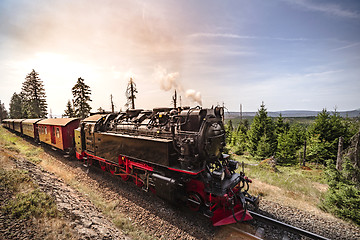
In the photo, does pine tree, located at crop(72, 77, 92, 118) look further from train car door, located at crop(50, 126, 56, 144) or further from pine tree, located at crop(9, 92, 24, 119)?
pine tree, located at crop(9, 92, 24, 119)

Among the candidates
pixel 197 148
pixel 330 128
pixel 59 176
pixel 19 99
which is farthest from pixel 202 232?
pixel 19 99

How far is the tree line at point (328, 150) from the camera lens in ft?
19.3

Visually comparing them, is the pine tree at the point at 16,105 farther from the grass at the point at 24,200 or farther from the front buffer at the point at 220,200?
the front buffer at the point at 220,200

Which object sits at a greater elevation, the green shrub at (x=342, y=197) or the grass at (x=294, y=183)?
the green shrub at (x=342, y=197)

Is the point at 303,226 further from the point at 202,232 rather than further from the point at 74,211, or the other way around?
the point at 74,211

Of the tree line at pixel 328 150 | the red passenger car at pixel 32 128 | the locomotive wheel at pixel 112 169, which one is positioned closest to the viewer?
the tree line at pixel 328 150

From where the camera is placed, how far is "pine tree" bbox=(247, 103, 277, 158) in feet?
51.2

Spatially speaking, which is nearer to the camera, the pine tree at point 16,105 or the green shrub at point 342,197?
the green shrub at point 342,197

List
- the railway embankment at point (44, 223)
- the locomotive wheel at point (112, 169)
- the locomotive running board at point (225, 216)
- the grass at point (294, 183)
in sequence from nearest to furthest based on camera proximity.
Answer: the railway embankment at point (44, 223), the locomotive running board at point (225, 216), the grass at point (294, 183), the locomotive wheel at point (112, 169)

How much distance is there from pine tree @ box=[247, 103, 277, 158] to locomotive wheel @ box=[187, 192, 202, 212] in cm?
1213

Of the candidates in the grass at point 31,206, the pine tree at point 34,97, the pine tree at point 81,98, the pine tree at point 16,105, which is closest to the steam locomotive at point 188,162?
the grass at point 31,206

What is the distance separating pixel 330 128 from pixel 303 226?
39.2 ft

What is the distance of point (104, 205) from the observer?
6176 mm

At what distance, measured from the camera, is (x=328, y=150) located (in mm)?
13375
